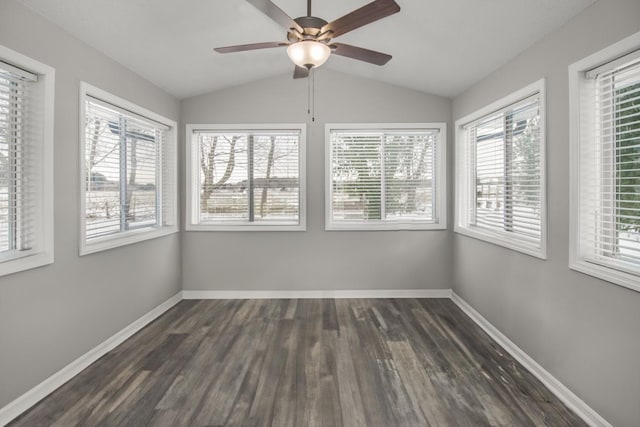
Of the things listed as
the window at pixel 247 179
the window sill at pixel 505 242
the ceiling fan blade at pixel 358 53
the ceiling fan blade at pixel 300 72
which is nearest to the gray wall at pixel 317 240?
the window at pixel 247 179

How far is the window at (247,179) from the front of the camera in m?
4.39

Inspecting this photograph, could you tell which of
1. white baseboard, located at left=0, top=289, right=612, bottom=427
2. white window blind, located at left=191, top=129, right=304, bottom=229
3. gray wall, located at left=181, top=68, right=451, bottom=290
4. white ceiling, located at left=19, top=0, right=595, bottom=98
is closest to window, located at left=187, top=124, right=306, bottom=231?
white window blind, located at left=191, top=129, right=304, bottom=229

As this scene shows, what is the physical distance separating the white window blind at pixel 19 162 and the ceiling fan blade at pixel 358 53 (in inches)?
80.4

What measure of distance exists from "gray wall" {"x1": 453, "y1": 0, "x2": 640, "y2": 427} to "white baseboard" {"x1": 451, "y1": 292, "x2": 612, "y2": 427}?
4cm

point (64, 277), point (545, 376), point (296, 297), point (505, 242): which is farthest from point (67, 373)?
point (505, 242)

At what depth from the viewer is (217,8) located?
2.66 meters

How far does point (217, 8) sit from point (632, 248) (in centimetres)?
322

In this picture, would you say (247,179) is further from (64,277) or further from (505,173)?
(505,173)

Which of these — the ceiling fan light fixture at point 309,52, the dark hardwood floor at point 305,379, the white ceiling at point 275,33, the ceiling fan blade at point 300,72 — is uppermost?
the white ceiling at point 275,33

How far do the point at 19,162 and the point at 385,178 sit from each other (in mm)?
3582

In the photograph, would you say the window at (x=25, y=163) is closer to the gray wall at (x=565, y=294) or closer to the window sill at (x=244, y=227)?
the window sill at (x=244, y=227)

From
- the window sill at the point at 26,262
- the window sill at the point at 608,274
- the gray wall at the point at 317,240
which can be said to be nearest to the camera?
the window sill at the point at 608,274

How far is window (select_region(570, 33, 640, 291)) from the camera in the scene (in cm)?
192

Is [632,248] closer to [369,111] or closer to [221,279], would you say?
[369,111]
